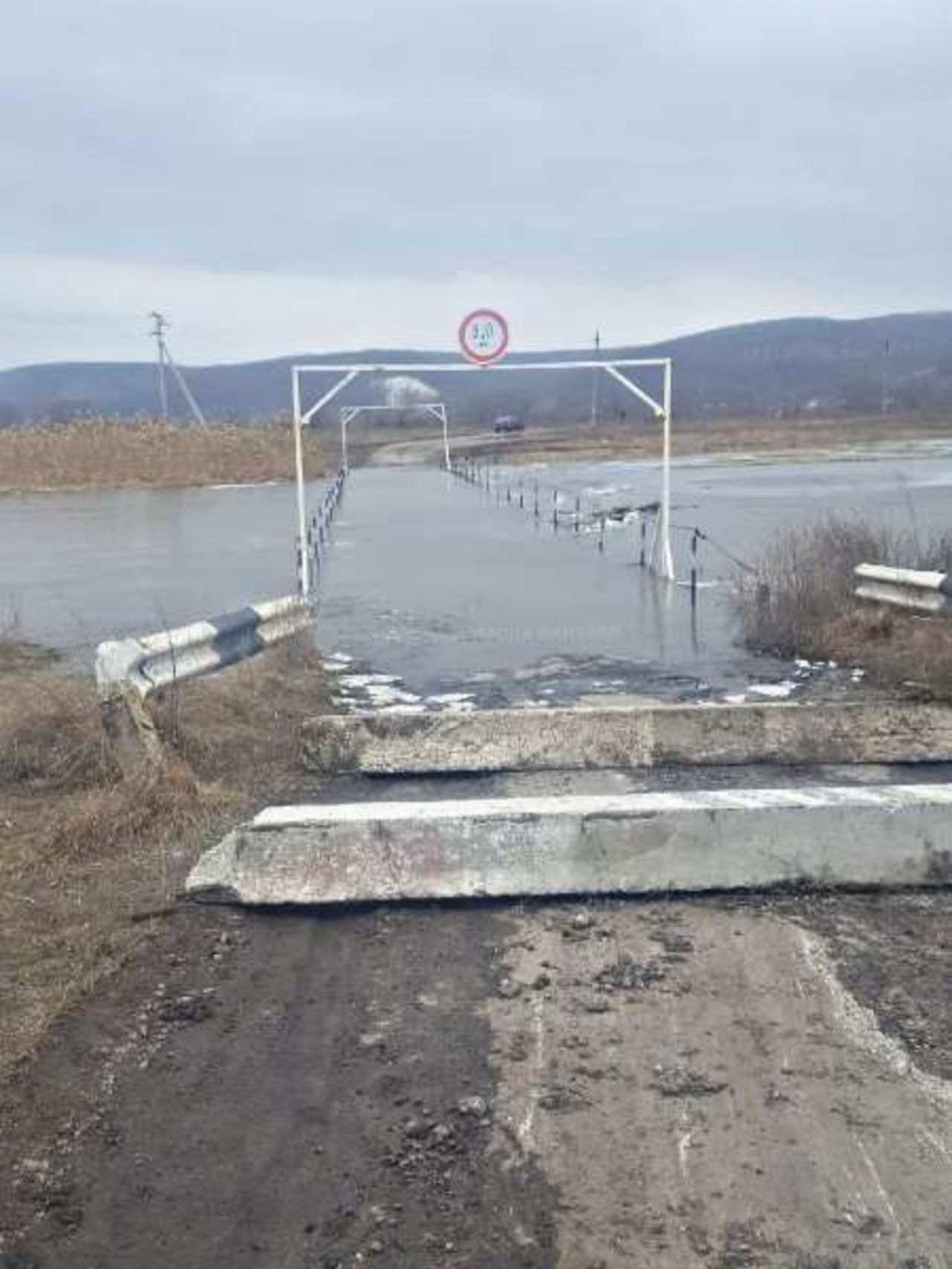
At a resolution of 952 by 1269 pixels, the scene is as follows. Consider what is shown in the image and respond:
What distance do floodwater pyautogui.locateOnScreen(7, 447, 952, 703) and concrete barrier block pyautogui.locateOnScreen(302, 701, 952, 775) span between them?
6.71 ft

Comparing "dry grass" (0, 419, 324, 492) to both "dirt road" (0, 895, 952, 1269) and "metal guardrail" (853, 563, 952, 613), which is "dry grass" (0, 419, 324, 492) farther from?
"dirt road" (0, 895, 952, 1269)

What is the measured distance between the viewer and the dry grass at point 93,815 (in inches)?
200

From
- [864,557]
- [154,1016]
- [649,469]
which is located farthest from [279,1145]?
[649,469]

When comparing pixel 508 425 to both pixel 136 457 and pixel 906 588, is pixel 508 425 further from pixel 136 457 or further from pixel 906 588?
pixel 906 588

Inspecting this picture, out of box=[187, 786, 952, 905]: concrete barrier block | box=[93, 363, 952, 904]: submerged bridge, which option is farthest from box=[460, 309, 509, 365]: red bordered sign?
box=[187, 786, 952, 905]: concrete barrier block

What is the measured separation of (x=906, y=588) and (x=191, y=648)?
584 centimetres

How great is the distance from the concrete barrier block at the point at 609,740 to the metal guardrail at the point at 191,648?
1.03 m

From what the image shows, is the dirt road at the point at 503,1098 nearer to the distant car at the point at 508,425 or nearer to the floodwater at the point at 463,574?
the floodwater at the point at 463,574

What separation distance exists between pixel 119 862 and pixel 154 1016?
172 centimetres

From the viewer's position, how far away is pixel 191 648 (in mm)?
8969

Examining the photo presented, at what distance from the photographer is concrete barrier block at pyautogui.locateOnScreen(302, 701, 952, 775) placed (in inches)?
310

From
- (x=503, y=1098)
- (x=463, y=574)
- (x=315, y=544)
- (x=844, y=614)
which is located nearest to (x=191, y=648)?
(x=503, y=1098)

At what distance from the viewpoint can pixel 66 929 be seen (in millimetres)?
5414

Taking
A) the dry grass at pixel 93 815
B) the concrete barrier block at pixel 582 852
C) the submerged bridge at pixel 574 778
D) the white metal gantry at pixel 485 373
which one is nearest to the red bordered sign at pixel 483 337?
the white metal gantry at pixel 485 373
